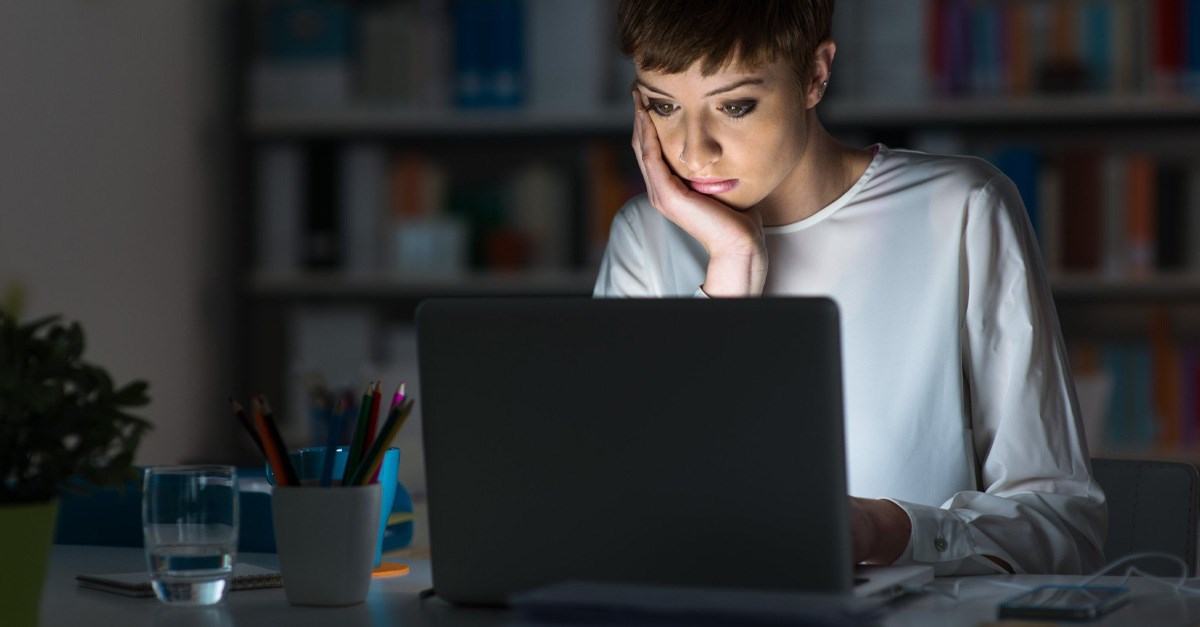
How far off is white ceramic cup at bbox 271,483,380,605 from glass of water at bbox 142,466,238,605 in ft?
0.14

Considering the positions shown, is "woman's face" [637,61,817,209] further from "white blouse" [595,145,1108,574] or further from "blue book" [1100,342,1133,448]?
"blue book" [1100,342,1133,448]

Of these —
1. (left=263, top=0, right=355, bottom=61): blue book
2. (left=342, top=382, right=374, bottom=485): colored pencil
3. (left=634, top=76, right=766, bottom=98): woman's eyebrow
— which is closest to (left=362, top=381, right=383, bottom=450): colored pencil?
(left=342, top=382, right=374, bottom=485): colored pencil

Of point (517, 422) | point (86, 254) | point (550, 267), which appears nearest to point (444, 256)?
point (550, 267)

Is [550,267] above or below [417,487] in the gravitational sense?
above

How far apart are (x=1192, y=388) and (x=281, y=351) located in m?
2.08

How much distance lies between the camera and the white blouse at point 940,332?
1.26 metres

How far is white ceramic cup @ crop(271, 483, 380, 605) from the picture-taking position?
36.9 inches

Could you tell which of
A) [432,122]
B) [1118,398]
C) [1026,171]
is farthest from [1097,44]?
[432,122]

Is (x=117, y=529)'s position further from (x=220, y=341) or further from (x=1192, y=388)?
(x=1192, y=388)

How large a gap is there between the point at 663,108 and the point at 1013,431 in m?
0.48

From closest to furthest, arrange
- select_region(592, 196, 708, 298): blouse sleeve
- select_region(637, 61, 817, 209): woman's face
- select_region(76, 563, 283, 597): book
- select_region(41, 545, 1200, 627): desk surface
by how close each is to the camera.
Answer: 1. select_region(41, 545, 1200, 627): desk surface
2. select_region(76, 563, 283, 597): book
3. select_region(637, 61, 817, 209): woman's face
4. select_region(592, 196, 708, 298): blouse sleeve

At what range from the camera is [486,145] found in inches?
130

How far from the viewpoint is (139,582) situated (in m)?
1.01

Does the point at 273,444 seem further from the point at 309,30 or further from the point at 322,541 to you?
the point at 309,30
